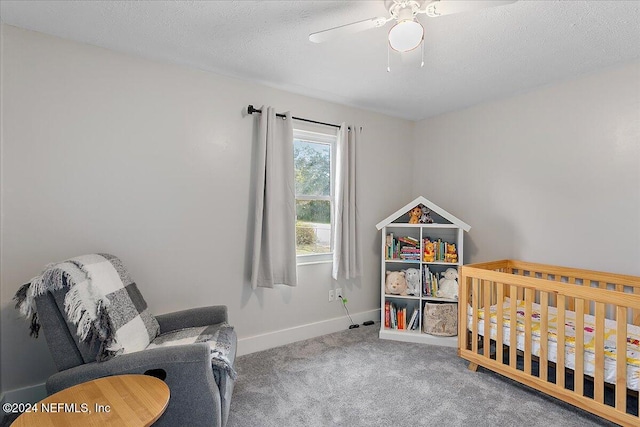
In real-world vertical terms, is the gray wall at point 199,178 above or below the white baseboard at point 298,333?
above

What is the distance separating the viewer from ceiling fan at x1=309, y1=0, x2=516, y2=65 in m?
1.38

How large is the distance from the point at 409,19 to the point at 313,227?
2.08m

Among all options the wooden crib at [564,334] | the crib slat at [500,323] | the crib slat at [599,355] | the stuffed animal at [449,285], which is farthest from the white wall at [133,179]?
the crib slat at [599,355]

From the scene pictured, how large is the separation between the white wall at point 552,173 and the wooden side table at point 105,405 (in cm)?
300

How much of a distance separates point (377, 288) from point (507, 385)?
61.8 inches

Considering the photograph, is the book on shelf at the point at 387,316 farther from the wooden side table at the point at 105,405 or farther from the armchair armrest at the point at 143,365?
the wooden side table at the point at 105,405

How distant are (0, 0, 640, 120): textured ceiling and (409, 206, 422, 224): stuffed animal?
114 cm

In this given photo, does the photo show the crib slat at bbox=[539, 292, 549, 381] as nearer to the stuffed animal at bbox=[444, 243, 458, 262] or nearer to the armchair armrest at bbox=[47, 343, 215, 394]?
the stuffed animal at bbox=[444, 243, 458, 262]

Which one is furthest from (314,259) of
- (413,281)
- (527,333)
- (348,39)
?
(348,39)

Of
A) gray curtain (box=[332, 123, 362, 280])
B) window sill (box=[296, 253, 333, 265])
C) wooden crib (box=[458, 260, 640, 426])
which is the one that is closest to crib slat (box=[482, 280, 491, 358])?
wooden crib (box=[458, 260, 640, 426])

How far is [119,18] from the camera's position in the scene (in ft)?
6.20

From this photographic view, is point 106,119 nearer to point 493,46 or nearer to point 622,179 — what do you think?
point 493,46

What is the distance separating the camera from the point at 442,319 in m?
3.03

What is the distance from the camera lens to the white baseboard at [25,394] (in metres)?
1.93
